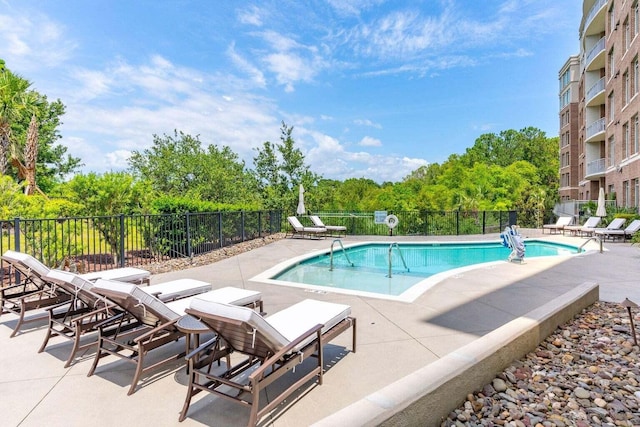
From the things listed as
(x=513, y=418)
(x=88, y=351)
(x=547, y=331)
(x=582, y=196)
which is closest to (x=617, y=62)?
(x=582, y=196)

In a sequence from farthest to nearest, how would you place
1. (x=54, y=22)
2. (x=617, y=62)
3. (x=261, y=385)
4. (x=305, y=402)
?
(x=617, y=62)
(x=54, y=22)
(x=305, y=402)
(x=261, y=385)

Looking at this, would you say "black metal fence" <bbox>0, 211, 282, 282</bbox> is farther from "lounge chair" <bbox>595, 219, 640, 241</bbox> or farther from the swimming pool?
"lounge chair" <bbox>595, 219, 640, 241</bbox>

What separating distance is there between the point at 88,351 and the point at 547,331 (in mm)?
4756

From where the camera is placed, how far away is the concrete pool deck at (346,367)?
8.13ft

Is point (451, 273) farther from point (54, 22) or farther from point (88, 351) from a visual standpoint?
point (54, 22)

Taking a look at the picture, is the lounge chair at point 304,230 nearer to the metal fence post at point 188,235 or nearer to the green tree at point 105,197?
the metal fence post at point 188,235

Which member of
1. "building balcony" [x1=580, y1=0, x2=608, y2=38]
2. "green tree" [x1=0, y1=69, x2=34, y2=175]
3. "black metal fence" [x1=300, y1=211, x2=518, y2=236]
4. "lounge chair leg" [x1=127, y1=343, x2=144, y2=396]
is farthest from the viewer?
"building balcony" [x1=580, y1=0, x2=608, y2=38]

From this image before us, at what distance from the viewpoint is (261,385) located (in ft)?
7.61

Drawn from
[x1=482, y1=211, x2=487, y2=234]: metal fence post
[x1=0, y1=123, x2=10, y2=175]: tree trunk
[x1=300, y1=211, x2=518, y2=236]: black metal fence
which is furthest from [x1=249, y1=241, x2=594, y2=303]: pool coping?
[x1=0, y1=123, x2=10, y2=175]: tree trunk

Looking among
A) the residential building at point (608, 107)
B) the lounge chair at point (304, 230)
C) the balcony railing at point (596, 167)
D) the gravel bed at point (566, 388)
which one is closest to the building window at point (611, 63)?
the residential building at point (608, 107)

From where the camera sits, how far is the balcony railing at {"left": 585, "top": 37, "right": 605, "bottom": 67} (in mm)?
24183

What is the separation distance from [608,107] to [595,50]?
5346mm

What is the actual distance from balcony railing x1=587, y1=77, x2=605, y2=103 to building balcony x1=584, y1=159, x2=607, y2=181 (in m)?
4.75

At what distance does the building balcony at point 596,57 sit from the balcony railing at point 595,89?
1.48 metres
